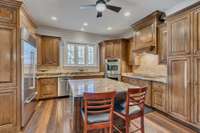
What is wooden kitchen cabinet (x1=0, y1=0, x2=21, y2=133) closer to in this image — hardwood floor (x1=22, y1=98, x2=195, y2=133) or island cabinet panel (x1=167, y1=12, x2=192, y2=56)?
hardwood floor (x1=22, y1=98, x2=195, y2=133)

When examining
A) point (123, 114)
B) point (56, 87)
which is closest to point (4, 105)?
point (123, 114)

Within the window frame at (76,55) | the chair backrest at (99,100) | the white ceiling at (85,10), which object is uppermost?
the white ceiling at (85,10)

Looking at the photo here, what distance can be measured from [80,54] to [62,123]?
404cm

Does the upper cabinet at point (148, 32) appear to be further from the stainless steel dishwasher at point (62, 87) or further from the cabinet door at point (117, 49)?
the stainless steel dishwasher at point (62, 87)

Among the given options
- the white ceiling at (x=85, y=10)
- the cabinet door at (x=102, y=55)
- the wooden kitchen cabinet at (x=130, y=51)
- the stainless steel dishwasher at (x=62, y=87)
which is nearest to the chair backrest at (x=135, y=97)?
the white ceiling at (x=85, y=10)

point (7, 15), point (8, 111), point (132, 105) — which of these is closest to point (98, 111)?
point (132, 105)

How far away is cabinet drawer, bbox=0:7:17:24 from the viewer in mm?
2471

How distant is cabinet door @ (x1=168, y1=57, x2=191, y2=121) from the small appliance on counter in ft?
9.02

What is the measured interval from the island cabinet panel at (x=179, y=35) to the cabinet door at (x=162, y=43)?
40cm

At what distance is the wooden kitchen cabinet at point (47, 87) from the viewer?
514 cm

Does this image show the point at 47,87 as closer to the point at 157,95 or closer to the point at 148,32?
the point at 157,95

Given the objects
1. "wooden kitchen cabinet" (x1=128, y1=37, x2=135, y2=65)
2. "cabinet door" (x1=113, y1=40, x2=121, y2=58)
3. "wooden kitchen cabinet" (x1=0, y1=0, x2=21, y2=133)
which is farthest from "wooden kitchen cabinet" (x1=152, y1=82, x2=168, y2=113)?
"wooden kitchen cabinet" (x1=0, y1=0, x2=21, y2=133)

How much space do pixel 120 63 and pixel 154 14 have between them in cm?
254

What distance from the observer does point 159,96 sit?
379 centimetres
